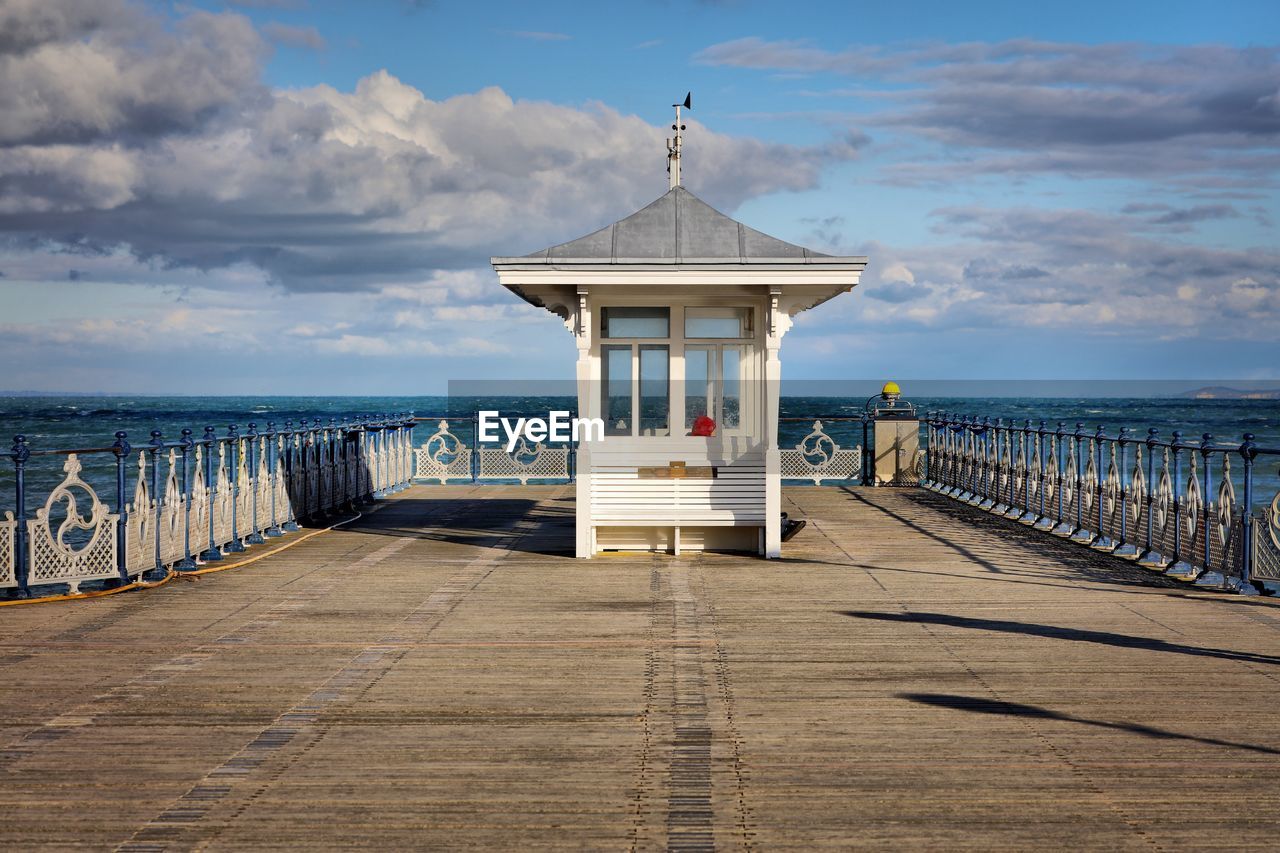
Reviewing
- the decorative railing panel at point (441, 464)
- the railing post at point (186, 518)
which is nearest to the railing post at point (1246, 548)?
the railing post at point (186, 518)

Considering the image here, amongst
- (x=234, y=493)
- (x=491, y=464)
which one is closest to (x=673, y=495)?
(x=234, y=493)

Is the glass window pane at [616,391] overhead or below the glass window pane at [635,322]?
below

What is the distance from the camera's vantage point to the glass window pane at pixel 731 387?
14984 mm

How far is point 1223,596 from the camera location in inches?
453

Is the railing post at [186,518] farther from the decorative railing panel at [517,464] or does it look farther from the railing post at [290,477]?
the decorative railing panel at [517,464]

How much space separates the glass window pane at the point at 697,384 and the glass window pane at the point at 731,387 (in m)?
0.16

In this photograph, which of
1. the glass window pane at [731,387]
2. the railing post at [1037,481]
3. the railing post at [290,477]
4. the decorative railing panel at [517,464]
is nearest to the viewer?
the glass window pane at [731,387]

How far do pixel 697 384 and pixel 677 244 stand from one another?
1.63 m

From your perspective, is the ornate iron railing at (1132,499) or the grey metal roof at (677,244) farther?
the grey metal roof at (677,244)

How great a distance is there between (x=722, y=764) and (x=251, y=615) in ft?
18.4

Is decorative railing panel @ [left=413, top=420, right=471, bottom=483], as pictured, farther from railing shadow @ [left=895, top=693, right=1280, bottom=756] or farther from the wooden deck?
railing shadow @ [left=895, top=693, right=1280, bottom=756]

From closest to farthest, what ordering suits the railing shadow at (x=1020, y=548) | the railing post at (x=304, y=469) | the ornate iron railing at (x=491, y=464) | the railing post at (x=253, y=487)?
1. the railing shadow at (x=1020, y=548)
2. the railing post at (x=253, y=487)
3. the railing post at (x=304, y=469)
4. the ornate iron railing at (x=491, y=464)

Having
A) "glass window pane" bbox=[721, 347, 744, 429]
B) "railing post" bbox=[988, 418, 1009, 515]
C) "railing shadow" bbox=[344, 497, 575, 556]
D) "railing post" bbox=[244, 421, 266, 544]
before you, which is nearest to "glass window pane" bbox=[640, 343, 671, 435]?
"glass window pane" bbox=[721, 347, 744, 429]

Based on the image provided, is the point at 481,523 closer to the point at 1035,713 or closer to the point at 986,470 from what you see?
the point at 986,470
